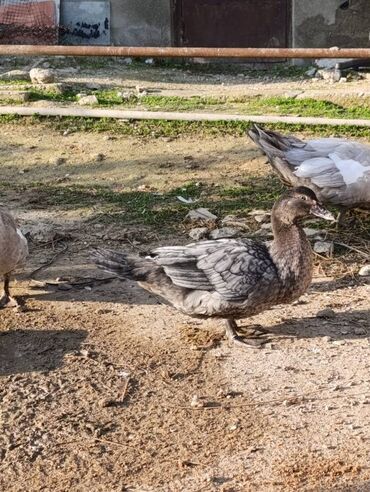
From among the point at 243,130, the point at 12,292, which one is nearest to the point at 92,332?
the point at 12,292

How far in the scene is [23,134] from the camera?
384 inches

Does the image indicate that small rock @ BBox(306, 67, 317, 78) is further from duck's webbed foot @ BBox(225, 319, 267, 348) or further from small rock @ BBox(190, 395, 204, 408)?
small rock @ BBox(190, 395, 204, 408)

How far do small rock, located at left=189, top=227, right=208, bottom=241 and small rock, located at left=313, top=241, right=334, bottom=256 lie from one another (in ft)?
2.72

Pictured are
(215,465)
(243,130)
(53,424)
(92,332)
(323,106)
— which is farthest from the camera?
(323,106)

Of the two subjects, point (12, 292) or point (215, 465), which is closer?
point (215, 465)

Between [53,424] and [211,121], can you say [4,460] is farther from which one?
[211,121]

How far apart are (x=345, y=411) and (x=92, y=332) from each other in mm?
1650

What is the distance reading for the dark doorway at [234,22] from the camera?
15.9 metres

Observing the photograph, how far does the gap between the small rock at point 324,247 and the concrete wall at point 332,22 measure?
9700mm

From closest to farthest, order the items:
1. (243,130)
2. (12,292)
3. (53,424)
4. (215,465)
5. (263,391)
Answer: (215,465), (53,424), (263,391), (12,292), (243,130)

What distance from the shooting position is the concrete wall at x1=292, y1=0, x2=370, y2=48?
15531 mm

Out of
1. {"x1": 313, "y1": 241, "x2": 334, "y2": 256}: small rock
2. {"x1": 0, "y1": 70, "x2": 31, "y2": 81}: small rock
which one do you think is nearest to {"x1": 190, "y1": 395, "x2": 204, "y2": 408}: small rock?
{"x1": 313, "y1": 241, "x2": 334, "y2": 256}: small rock

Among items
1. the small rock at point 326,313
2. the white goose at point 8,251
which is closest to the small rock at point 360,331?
the small rock at point 326,313

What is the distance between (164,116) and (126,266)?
4889 millimetres
